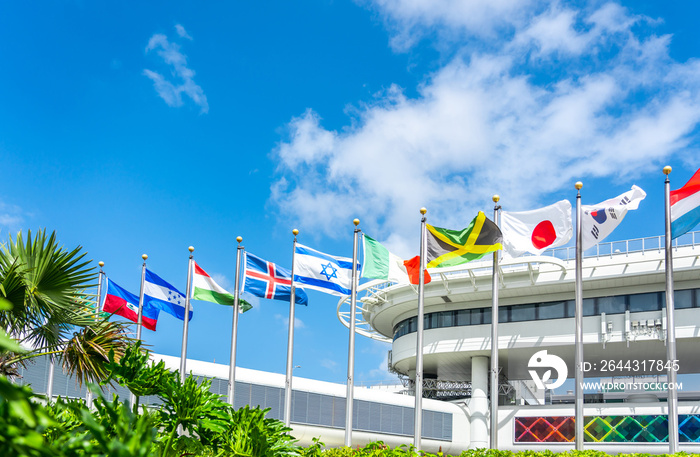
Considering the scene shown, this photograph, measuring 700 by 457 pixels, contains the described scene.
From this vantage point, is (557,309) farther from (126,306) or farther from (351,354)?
(126,306)

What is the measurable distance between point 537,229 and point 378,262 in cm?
662

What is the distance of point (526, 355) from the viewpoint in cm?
3981

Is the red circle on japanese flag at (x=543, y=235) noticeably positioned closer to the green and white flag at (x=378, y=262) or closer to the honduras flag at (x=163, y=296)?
the green and white flag at (x=378, y=262)

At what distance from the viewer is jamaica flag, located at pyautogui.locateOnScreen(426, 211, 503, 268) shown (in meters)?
25.5

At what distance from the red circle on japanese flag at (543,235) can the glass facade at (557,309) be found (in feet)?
43.0

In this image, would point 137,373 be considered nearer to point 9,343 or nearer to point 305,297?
point 9,343

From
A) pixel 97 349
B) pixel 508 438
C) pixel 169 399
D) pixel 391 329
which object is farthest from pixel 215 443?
pixel 391 329

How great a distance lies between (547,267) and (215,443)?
3097 cm

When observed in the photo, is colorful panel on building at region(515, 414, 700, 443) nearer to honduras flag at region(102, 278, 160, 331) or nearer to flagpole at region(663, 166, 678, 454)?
flagpole at region(663, 166, 678, 454)

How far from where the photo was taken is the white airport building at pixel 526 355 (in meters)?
34.6

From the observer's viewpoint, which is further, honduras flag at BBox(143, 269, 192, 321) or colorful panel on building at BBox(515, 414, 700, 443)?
colorful panel on building at BBox(515, 414, 700, 443)

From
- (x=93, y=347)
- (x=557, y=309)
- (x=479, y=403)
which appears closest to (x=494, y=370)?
(x=557, y=309)

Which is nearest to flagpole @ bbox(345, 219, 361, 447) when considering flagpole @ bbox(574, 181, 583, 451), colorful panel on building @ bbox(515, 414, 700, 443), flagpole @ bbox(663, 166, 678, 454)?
flagpole @ bbox(574, 181, 583, 451)

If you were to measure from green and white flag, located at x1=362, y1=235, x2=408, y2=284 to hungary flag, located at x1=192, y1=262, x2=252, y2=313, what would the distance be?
25.6 ft
